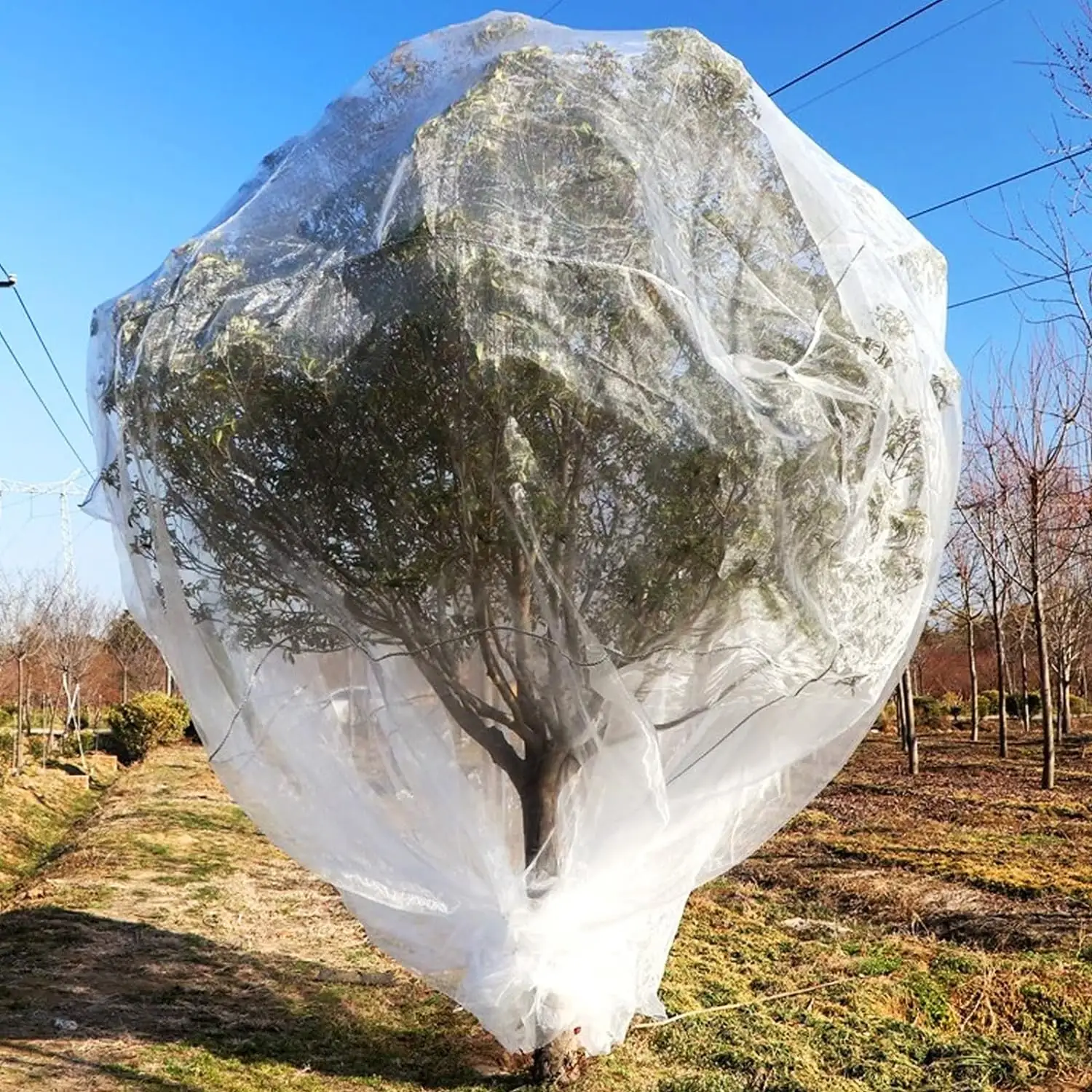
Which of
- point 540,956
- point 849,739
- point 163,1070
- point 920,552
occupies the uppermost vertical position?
point 920,552

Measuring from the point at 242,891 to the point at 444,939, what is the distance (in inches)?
205

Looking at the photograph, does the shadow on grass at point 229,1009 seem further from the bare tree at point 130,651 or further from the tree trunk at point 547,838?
the bare tree at point 130,651

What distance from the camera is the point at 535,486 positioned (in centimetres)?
352

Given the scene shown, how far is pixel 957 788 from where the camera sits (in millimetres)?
13086

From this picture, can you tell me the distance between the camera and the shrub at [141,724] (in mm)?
19156

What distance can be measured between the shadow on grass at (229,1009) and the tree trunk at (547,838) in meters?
0.23

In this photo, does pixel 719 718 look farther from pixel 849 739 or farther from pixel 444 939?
pixel 444 939

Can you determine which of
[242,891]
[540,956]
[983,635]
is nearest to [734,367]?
[540,956]

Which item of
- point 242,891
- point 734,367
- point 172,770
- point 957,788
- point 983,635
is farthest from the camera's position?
point 983,635

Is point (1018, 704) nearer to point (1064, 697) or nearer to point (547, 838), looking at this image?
point (1064, 697)

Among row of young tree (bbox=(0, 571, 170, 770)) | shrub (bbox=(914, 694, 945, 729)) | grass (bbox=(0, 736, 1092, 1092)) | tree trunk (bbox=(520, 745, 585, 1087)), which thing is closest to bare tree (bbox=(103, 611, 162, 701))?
row of young tree (bbox=(0, 571, 170, 770))

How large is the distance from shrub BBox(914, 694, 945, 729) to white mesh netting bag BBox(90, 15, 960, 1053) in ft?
70.6

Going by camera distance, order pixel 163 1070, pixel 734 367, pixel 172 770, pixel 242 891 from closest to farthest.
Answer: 1. pixel 734 367
2. pixel 163 1070
3. pixel 242 891
4. pixel 172 770

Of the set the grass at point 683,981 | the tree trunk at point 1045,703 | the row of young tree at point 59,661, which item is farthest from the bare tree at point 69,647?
the tree trunk at point 1045,703
